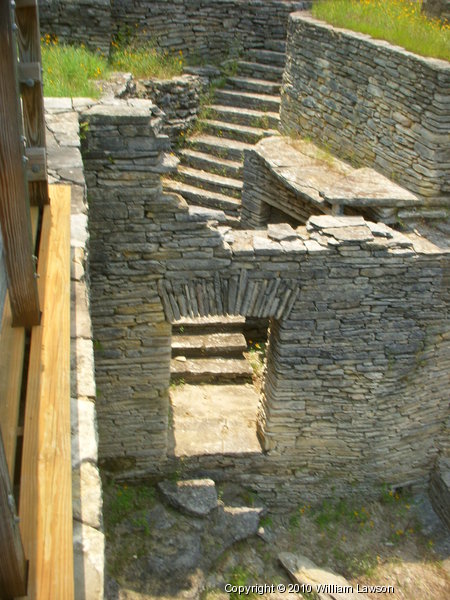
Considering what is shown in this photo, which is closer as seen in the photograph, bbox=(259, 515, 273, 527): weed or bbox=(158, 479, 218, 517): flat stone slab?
bbox=(158, 479, 218, 517): flat stone slab

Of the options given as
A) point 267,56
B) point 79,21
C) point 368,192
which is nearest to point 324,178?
point 368,192

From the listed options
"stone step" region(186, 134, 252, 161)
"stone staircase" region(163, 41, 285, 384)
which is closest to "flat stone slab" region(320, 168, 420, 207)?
"stone staircase" region(163, 41, 285, 384)

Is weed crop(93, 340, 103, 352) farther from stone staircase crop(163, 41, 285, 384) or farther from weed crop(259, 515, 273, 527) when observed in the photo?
weed crop(259, 515, 273, 527)

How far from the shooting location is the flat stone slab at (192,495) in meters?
6.21

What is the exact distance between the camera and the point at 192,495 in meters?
6.32

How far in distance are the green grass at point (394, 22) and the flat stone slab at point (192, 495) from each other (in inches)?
194

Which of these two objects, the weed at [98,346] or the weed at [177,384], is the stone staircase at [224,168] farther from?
the weed at [98,346]

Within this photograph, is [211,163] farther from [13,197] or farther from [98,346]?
[13,197]

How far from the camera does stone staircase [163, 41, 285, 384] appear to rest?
25.8 ft

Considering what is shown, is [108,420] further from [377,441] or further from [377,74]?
[377,74]

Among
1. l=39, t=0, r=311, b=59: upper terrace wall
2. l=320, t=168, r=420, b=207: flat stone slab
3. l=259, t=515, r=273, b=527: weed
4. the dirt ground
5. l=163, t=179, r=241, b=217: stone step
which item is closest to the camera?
the dirt ground

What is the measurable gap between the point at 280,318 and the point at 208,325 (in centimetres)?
265

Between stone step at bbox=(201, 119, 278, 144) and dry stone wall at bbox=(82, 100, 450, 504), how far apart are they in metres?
4.40

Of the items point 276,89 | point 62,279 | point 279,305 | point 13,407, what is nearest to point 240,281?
point 279,305
